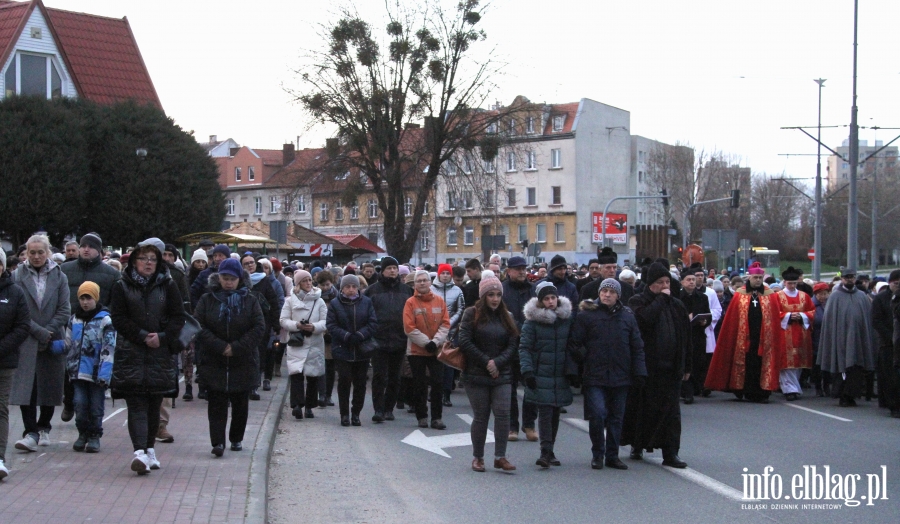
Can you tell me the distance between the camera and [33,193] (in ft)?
106

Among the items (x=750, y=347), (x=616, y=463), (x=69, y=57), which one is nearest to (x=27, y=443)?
(x=616, y=463)

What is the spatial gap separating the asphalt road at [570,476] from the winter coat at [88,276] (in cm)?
238

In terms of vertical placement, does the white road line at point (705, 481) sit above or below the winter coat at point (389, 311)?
below

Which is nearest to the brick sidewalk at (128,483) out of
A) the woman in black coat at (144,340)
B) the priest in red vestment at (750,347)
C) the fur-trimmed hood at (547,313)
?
the woman in black coat at (144,340)

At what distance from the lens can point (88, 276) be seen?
32.2 feet

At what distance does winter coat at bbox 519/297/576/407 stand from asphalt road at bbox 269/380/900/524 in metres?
0.74

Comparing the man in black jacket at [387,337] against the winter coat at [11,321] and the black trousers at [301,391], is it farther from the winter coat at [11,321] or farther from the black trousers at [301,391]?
the winter coat at [11,321]

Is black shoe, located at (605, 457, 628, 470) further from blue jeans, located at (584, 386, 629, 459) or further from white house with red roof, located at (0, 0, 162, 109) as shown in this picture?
white house with red roof, located at (0, 0, 162, 109)

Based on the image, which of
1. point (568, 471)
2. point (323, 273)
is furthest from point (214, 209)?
point (568, 471)

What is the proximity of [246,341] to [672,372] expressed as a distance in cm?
393

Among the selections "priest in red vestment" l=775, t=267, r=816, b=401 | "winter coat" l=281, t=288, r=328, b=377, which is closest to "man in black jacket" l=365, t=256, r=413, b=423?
"winter coat" l=281, t=288, r=328, b=377

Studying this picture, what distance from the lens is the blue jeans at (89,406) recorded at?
905cm

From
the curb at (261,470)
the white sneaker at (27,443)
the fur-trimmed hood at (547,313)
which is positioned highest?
the fur-trimmed hood at (547,313)

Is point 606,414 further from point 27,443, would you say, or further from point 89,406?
point 27,443
